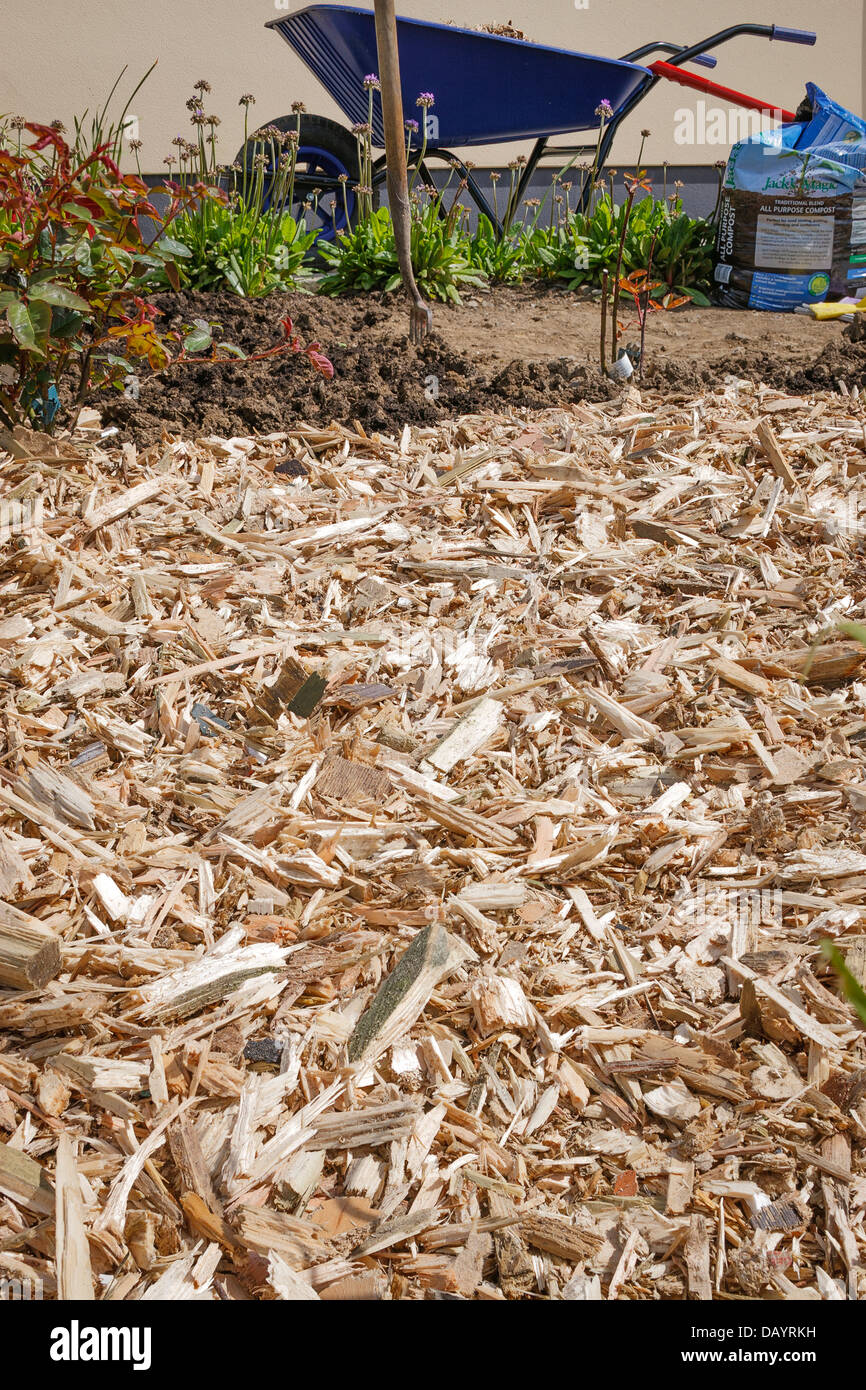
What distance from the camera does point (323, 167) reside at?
534 cm

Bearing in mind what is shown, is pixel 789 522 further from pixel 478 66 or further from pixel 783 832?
pixel 478 66

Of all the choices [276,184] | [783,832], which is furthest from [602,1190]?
[276,184]

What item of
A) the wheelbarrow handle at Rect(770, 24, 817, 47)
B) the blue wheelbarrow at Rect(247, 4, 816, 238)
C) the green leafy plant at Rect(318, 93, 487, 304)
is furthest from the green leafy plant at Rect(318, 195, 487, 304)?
the wheelbarrow handle at Rect(770, 24, 817, 47)

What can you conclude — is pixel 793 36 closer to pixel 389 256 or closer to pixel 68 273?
pixel 389 256

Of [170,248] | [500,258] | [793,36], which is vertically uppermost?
[793,36]

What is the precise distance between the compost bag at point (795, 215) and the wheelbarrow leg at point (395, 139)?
181cm

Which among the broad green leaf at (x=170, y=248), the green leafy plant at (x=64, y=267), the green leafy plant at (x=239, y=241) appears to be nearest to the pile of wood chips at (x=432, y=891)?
the green leafy plant at (x=64, y=267)

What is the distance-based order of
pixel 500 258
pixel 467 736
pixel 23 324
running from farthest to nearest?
1. pixel 500 258
2. pixel 23 324
3. pixel 467 736

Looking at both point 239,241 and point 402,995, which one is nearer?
point 402,995

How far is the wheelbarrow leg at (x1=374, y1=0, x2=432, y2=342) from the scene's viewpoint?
3.15 metres

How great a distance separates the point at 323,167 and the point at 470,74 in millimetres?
920

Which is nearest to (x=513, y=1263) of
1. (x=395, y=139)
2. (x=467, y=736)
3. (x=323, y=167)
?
(x=467, y=736)

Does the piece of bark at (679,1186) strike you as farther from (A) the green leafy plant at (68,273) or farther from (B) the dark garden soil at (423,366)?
(B) the dark garden soil at (423,366)

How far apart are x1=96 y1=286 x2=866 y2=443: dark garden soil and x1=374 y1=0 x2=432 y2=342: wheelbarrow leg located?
0.17 m
